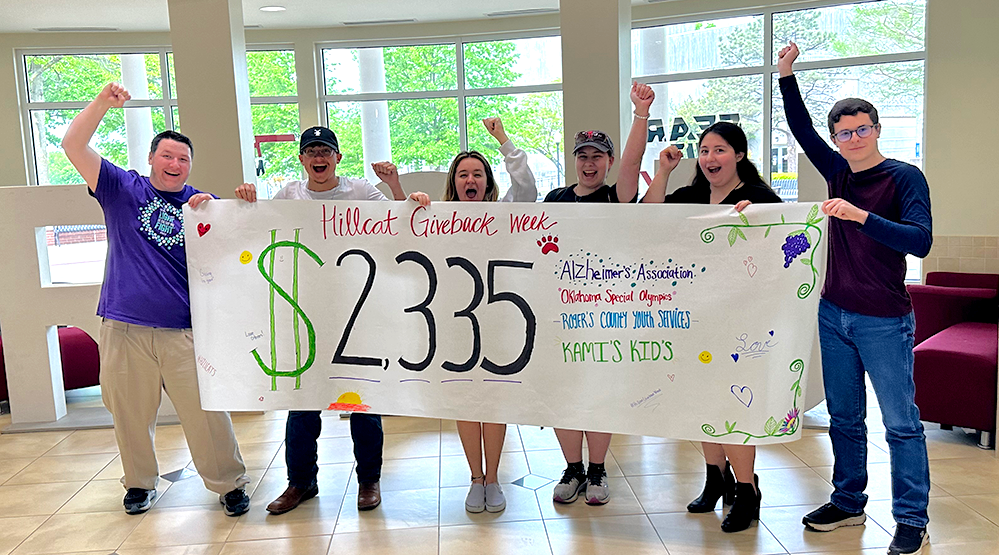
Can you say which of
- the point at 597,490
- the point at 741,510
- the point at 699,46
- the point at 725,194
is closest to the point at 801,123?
Answer: the point at 725,194

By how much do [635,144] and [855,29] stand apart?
493cm

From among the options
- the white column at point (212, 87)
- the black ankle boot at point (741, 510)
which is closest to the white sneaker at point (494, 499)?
the black ankle boot at point (741, 510)

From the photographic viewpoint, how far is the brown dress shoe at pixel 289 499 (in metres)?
2.77

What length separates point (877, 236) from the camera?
6.92 ft

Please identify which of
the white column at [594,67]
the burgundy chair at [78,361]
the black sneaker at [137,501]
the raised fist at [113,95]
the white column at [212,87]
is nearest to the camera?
the raised fist at [113,95]

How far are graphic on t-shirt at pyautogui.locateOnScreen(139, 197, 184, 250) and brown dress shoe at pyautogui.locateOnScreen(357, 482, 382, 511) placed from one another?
1.14m

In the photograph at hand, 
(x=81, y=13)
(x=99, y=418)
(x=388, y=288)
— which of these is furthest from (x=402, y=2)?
(x=388, y=288)

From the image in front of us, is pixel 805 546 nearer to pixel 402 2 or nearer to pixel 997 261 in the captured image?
pixel 997 261

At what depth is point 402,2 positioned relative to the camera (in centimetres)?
638

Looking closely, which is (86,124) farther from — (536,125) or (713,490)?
(536,125)

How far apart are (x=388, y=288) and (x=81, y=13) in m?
5.55

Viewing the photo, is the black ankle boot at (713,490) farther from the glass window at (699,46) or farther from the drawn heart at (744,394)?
the glass window at (699,46)

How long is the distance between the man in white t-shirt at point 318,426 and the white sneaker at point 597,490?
80 centimetres

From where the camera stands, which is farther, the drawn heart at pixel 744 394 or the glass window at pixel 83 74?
the glass window at pixel 83 74
